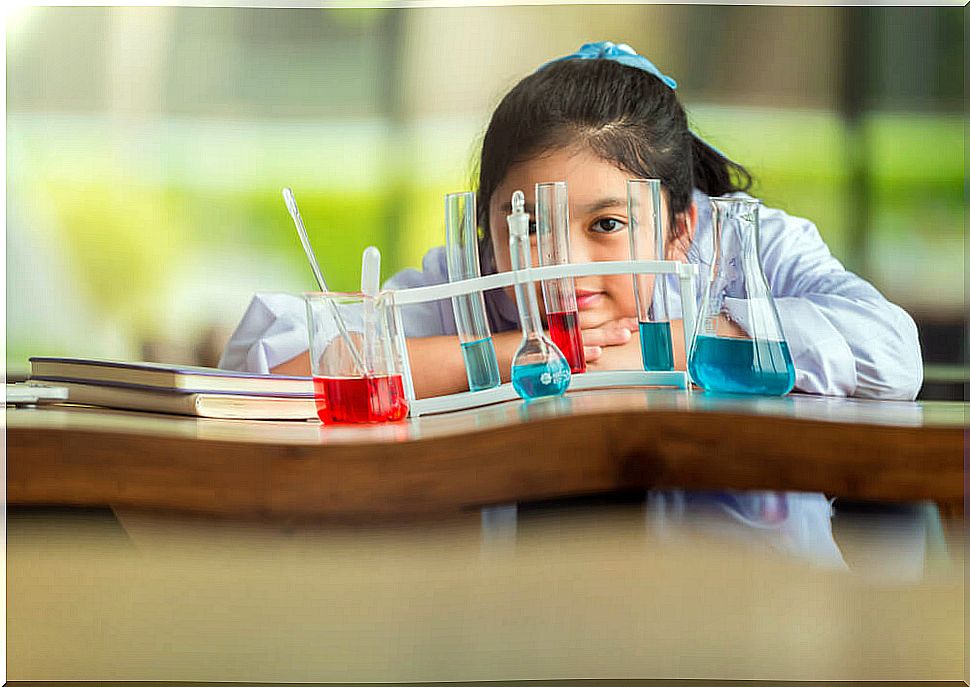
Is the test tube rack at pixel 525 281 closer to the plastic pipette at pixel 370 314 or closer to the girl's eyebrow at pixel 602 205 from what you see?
the plastic pipette at pixel 370 314

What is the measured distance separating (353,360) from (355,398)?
28 millimetres

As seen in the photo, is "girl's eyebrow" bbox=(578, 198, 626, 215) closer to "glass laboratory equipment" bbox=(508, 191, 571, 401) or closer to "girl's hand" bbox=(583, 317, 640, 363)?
"girl's hand" bbox=(583, 317, 640, 363)

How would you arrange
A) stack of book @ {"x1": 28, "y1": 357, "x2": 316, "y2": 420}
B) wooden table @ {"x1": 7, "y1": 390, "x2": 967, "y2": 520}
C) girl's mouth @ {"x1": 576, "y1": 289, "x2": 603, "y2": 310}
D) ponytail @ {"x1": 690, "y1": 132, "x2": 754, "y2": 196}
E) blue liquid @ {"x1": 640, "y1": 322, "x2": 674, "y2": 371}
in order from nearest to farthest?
wooden table @ {"x1": 7, "y1": 390, "x2": 967, "y2": 520}, stack of book @ {"x1": 28, "y1": 357, "x2": 316, "y2": 420}, blue liquid @ {"x1": 640, "y1": 322, "x2": 674, "y2": 371}, girl's mouth @ {"x1": 576, "y1": 289, "x2": 603, "y2": 310}, ponytail @ {"x1": 690, "y1": 132, "x2": 754, "y2": 196}

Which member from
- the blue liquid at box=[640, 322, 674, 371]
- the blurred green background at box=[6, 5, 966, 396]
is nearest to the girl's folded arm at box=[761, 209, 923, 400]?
the blue liquid at box=[640, 322, 674, 371]

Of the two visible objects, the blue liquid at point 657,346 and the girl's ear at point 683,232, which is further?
the girl's ear at point 683,232

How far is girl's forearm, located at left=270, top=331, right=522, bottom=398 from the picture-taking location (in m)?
0.86

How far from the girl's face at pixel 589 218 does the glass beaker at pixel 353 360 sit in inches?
13.1

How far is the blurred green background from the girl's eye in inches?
39.0

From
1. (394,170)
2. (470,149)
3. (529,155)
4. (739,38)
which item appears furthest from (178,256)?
(739,38)

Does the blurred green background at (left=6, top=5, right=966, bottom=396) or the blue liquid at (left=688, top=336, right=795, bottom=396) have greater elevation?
the blurred green background at (left=6, top=5, right=966, bottom=396)

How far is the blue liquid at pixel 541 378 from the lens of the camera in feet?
2.17

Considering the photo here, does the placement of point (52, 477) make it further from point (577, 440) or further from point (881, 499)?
point (881, 499)

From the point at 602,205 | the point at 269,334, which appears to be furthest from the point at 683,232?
the point at 269,334

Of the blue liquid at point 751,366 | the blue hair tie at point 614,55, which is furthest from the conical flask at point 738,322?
the blue hair tie at point 614,55
